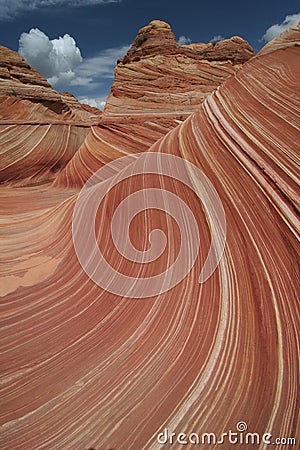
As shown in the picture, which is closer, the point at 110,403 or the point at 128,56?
the point at 110,403

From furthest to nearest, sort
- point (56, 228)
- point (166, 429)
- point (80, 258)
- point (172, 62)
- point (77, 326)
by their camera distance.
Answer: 1. point (172, 62)
2. point (56, 228)
3. point (80, 258)
4. point (77, 326)
5. point (166, 429)

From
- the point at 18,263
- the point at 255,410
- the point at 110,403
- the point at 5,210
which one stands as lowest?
the point at 255,410

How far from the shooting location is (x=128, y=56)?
7.95m

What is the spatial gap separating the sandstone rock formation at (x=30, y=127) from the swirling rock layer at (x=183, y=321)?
6.15 metres

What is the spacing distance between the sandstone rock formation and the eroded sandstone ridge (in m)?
2.70

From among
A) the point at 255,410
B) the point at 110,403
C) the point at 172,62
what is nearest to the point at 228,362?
the point at 255,410

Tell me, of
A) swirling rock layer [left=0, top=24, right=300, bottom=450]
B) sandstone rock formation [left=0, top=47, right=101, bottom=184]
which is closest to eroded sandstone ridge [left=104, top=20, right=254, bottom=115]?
sandstone rock formation [left=0, top=47, right=101, bottom=184]

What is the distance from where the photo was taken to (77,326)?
1.64 metres

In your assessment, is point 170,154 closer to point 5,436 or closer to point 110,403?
point 110,403

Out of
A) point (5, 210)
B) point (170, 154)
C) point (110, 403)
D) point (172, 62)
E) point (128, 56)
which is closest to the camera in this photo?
point (110, 403)

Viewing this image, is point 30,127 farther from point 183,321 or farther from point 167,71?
point 183,321

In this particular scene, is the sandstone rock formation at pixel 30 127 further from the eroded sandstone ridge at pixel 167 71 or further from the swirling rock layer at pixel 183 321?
the swirling rock layer at pixel 183 321

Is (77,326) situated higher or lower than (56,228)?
lower

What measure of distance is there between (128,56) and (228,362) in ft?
28.0
